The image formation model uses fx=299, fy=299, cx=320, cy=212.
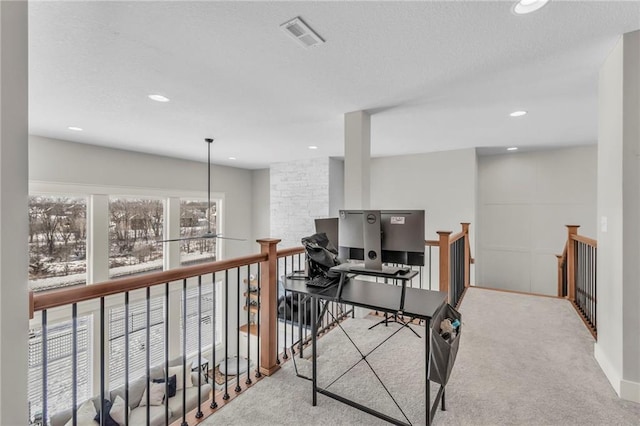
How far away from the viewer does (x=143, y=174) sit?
5699 millimetres

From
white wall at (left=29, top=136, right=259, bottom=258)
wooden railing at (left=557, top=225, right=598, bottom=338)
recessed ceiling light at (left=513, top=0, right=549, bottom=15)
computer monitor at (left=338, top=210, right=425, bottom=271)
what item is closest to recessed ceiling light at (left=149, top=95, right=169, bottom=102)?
computer monitor at (left=338, top=210, right=425, bottom=271)

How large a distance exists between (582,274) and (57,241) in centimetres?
727

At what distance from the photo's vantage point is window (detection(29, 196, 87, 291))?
4344 mm

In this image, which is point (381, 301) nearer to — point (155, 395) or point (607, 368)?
point (607, 368)

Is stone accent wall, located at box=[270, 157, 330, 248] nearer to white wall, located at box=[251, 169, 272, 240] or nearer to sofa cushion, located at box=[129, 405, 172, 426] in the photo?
white wall, located at box=[251, 169, 272, 240]

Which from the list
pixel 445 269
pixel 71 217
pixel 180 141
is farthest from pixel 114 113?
pixel 445 269

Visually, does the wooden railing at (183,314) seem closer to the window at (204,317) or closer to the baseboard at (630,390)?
the window at (204,317)

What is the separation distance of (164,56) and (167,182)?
4.44 meters

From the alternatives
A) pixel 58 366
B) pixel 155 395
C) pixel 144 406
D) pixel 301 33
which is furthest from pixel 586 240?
pixel 58 366

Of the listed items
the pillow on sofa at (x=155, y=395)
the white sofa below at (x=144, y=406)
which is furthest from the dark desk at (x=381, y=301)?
the pillow on sofa at (x=155, y=395)

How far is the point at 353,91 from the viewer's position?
2.82 meters

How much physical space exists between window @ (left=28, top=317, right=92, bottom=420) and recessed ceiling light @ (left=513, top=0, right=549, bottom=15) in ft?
19.1

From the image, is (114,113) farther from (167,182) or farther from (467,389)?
(467,389)

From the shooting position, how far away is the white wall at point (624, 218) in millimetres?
1969
